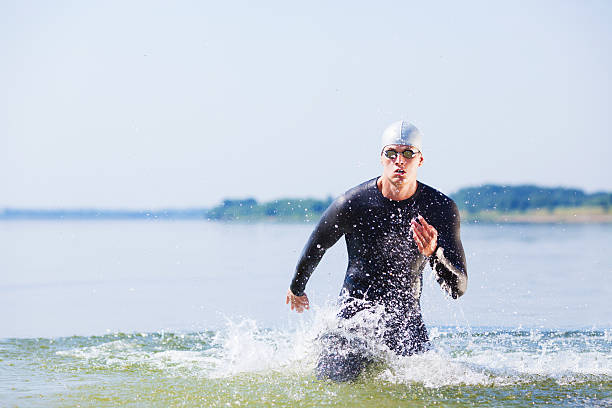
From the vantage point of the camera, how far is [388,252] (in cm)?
708

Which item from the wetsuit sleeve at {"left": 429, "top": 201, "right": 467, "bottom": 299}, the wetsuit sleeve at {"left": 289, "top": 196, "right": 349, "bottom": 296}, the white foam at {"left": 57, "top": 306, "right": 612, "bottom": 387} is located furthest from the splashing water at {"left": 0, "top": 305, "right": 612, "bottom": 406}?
the wetsuit sleeve at {"left": 429, "top": 201, "right": 467, "bottom": 299}

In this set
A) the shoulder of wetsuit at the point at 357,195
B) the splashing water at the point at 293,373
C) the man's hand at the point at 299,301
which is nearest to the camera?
the splashing water at the point at 293,373

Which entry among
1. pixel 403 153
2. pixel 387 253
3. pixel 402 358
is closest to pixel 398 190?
pixel 403 153

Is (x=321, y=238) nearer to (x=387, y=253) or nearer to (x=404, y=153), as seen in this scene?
(x=387, y=253)

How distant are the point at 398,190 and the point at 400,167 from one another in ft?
0.69

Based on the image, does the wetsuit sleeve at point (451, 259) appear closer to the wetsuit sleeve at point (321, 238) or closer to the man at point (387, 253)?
the man at point (387, 253)

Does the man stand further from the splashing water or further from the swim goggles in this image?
the splashing water

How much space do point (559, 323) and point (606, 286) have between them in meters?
5.73

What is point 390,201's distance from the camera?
697 cm

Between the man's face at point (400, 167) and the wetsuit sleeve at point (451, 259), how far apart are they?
0.45 meters

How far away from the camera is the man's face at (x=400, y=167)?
6.83 meters

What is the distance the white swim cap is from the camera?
22.7 ft

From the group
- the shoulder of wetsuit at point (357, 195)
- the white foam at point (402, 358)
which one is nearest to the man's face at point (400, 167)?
the shoulder of wetsuit at point (357, 195)

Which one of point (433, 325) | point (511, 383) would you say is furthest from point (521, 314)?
point (511, 383)
